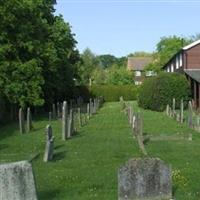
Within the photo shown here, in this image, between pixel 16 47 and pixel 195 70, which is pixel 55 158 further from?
pixel 195 70

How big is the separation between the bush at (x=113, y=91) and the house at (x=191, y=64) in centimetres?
1747

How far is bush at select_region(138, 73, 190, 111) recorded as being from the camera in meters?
59.4

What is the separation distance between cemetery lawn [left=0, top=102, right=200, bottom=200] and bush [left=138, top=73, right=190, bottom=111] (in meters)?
26.9

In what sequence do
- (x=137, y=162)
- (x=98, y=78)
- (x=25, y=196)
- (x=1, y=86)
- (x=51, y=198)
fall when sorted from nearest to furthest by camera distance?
1. (x=25, y=196)
2. (x=137, y=162)
3. (x=51, y=198)
4. (x=1, y=86)
5. (x=98, y=78)

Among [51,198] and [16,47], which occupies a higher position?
[16,47]

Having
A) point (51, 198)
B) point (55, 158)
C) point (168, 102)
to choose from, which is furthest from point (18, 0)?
point (51, 198)

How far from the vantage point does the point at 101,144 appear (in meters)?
24.3

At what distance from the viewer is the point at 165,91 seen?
59562 mm

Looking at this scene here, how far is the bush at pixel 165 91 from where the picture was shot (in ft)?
195

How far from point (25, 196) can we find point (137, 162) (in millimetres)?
2297

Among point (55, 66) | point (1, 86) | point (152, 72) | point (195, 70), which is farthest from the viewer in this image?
point (152, 72)

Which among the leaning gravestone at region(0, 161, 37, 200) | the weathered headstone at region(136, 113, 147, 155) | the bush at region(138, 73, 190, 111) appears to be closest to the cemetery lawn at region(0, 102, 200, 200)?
the weathered headstone at region(136, 113, 147, 155)

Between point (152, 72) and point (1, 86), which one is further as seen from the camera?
point (152, 72)

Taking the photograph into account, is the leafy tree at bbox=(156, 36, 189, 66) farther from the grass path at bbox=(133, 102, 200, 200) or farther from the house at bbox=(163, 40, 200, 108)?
the grass path at bbox=(133, 102, 200, 200)
